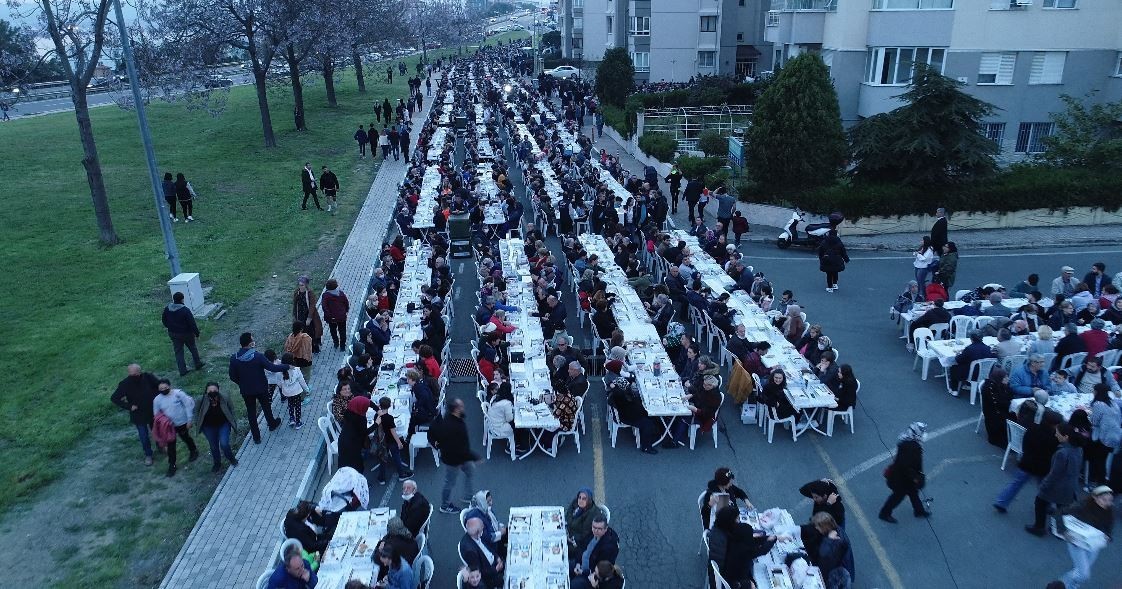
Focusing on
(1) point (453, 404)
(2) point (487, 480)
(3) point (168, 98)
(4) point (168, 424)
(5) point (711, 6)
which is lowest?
(2) point (487, 480)

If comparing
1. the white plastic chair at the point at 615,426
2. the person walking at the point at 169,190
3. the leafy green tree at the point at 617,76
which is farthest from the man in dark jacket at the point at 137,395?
the leafy green tree at the point at 617,76

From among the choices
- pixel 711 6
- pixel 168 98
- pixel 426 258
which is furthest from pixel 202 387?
pixel 711 6

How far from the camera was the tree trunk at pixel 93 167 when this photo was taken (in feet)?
62.7

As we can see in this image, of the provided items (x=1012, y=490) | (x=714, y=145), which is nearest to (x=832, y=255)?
(x=1012, y=490)

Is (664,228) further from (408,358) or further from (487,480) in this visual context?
(487,480)

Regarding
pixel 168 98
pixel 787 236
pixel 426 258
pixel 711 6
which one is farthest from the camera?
pixel 711 6

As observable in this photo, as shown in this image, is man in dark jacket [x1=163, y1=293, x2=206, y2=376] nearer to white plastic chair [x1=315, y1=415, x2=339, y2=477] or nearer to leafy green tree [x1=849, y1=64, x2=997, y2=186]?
white plastic chair [x1=315, y1=415, x2=339, y2=477]

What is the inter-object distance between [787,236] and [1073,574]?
13448 mm

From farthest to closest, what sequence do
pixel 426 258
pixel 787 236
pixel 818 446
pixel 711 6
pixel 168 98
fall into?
1. pixel 711 6
2. pixel 168 98
3. pixel 787 236
4. pixel 426 258
5. pixel 818 446

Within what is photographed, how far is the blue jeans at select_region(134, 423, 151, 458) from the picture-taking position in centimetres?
1038

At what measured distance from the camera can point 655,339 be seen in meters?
12.6

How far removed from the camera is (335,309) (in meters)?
13.8

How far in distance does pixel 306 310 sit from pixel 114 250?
10.5 metres

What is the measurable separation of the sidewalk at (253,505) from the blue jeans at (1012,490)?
8927 millimetres
